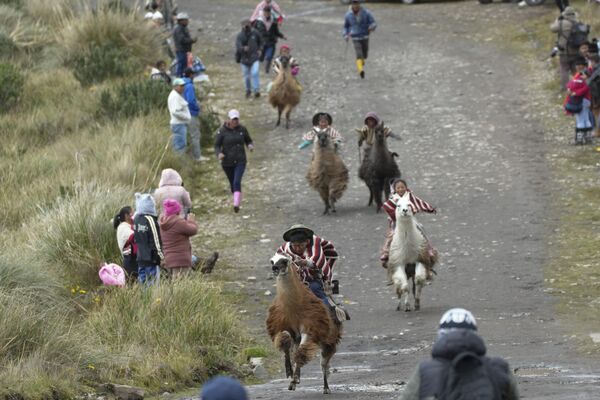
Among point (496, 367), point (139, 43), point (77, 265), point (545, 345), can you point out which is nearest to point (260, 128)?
point (139, 43)

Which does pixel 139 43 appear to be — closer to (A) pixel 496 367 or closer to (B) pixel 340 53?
(B) pixel 340 53

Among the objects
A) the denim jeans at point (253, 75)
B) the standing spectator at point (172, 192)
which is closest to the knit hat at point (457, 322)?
the standing spectator at point (172, 192)

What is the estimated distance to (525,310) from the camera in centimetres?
1702

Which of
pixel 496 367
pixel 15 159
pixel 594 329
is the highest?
pixel 496 367

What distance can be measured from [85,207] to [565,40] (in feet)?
39.6

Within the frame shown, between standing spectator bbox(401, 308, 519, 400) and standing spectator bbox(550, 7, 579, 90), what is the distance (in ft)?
70.6

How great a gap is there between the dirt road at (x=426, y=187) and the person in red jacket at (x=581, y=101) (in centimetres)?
100

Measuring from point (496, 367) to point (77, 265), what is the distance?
12.1 metres

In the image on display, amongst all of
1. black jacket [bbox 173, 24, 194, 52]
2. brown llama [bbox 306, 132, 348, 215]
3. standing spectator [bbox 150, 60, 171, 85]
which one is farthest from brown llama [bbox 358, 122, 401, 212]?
black jacket [bbox 173, 24, 194, 52]

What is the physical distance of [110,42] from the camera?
119ft

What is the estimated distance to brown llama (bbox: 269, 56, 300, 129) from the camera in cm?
2881

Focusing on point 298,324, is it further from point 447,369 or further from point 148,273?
point 447,369

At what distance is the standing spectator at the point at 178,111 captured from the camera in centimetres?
2542

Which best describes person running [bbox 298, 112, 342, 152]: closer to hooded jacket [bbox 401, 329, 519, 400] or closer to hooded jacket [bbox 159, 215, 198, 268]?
hooded jacket [bbox 159, 215, 198, 268]
